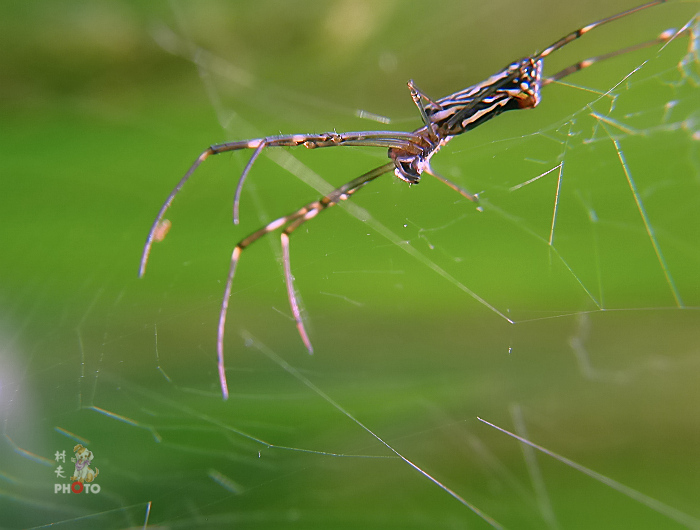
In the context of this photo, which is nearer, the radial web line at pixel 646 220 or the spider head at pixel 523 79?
the spider head at pixel 523 79

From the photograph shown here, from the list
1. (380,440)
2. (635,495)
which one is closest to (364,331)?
(380,440)

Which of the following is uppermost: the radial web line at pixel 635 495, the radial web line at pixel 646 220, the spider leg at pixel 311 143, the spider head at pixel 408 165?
the spider leg at pixel 311 143

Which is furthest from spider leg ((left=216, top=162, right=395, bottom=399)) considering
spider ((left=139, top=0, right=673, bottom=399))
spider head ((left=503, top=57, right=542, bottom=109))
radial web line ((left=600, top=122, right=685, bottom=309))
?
radial web line ((left=600, top=122, right=685, bottom=309))

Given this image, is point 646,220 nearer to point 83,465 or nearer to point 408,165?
point 408,165

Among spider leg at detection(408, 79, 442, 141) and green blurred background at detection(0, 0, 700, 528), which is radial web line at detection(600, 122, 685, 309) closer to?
green blurred background at detection(0, 0, 700, 528)

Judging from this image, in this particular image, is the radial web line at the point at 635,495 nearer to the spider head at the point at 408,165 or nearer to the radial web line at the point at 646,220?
the radial web line at the point at 646,220

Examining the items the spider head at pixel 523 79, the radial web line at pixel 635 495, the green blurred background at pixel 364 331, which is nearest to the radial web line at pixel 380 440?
the green blurred background at pixel 364 331

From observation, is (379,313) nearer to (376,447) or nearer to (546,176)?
(376,447)
